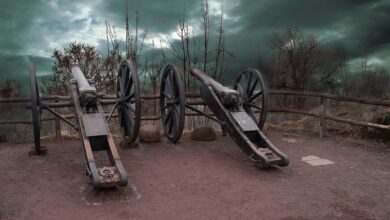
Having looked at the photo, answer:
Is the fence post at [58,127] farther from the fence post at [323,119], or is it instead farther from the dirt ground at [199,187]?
the fence post at [323,119]

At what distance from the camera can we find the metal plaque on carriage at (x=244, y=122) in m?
6.89

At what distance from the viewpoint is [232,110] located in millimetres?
7410

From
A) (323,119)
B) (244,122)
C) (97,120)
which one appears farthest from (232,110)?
(323,119)

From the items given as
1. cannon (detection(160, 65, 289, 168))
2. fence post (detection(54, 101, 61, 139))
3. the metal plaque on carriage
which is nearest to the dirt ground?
cannon (detection(160, 65, 289, 168))

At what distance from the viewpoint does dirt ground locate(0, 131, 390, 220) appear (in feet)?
16.0

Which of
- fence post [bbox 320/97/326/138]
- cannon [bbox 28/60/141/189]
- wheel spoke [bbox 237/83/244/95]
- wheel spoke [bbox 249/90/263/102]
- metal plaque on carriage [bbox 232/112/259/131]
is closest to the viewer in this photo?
cannon [bbox 28/60/141/189]

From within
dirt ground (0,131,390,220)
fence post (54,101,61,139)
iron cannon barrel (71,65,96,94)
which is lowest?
dirt ground (0,131,390,220)

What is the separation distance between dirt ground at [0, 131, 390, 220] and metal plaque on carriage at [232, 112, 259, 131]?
569 mm

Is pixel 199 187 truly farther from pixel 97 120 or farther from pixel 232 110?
pixel 232 110

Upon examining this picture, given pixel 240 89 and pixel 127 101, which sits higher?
pixel 240 89

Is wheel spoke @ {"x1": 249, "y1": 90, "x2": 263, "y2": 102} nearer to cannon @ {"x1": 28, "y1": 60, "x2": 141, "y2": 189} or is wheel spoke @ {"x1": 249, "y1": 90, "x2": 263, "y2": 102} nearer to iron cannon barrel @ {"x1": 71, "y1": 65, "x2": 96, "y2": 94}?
cannon @ {"x1": 28, "y1": 60, "x2": 141, "y2": 189}

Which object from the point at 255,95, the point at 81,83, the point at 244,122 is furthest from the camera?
the point at 255,95

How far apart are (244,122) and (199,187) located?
175 centimetres

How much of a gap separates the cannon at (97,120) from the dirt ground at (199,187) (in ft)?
0.94
